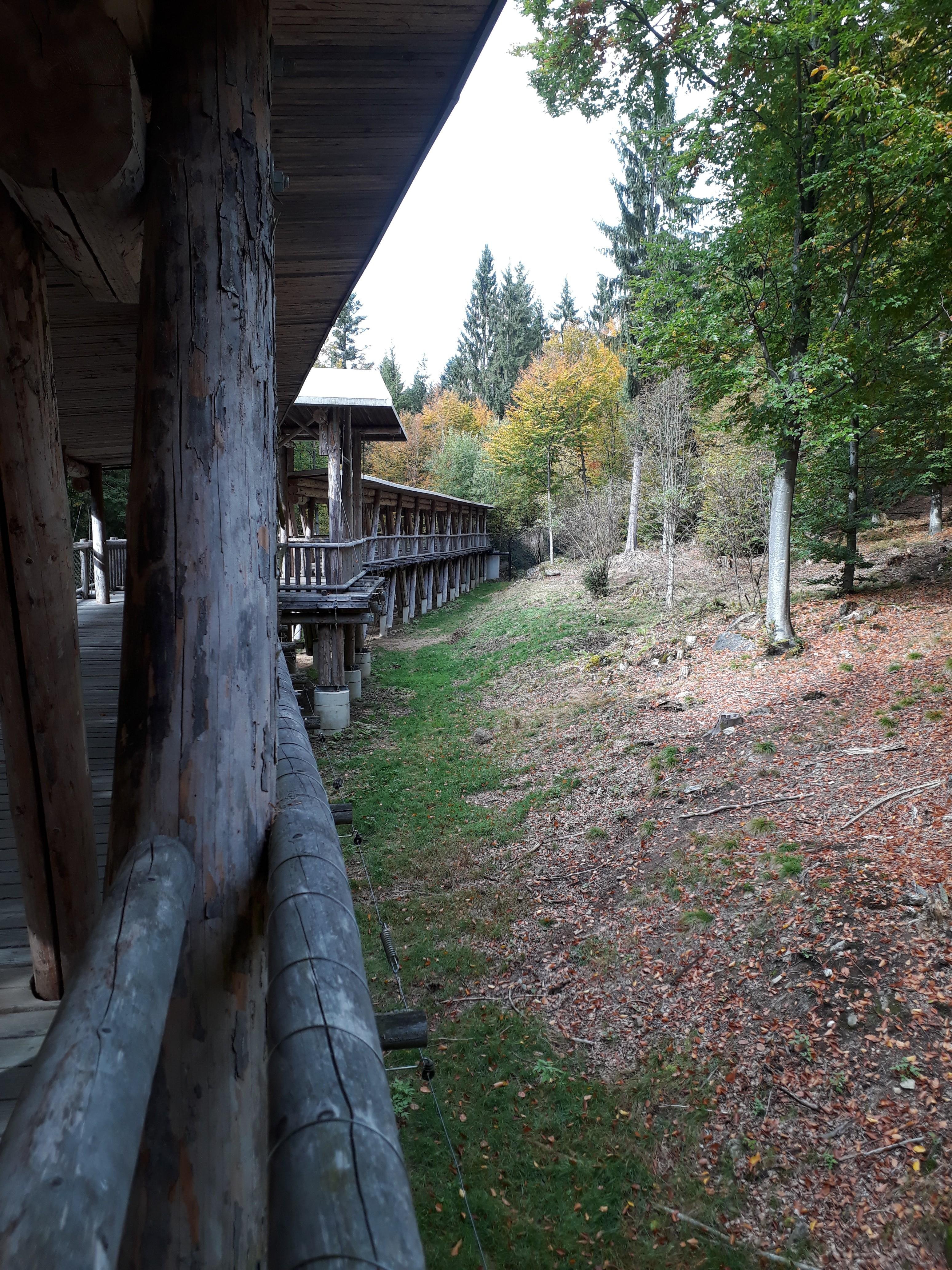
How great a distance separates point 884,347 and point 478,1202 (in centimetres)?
1165

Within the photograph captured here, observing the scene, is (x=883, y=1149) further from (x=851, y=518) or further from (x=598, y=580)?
(x=598, y=580)

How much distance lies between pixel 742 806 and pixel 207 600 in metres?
7.07

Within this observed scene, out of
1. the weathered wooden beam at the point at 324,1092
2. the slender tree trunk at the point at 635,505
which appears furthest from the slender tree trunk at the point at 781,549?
the slender tree trunk at the point at 635,505

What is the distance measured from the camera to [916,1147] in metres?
3.83

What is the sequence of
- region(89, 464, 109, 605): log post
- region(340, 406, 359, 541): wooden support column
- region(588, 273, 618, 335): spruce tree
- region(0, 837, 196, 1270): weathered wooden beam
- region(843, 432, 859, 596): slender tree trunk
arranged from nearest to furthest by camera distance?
region(0, 837, 196, 1270): weathered wooden beam
region(89, 464, 109, 605): log post
region(843, 432, 859, 596): slender tree trunk
region(340, 406, 359, 541): wooden support column
region(588, 273, 618, 335): spruce tree

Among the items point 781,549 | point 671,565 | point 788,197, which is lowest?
point 671,565

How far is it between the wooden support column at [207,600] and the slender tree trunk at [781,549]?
11.1m

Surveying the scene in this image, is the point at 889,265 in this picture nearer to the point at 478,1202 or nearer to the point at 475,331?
the point at 478,1202

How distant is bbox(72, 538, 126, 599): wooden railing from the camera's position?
12875mm

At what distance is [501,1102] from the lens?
4820 mm

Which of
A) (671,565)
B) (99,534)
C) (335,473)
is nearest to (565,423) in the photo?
(671,565)

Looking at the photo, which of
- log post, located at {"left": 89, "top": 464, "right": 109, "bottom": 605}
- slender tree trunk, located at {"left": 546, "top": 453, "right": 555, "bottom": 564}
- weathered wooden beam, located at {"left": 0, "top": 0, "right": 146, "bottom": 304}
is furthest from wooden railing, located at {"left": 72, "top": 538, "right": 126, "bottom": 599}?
slender tree trunk, located at {"left": 546, "top": 453, "right": 555, "bottom": 564}

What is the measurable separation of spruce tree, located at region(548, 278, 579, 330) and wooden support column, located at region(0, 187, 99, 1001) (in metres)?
53.0

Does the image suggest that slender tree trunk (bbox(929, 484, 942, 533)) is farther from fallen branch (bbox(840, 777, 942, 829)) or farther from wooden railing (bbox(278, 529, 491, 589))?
wooden railing (bbox(278, 529, 491, 589))
